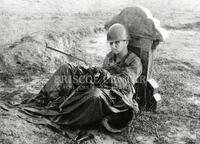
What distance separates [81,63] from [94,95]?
13.4 ft

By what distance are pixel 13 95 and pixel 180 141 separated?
3353 mm

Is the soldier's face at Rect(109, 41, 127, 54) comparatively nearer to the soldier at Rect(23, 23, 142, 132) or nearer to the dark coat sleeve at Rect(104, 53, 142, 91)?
the soldier at Rect(23, 23, 142, 132)

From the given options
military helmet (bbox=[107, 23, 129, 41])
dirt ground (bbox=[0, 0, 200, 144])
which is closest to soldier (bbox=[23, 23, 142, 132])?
military helmet (bbox=[107, 23, 129, 41])

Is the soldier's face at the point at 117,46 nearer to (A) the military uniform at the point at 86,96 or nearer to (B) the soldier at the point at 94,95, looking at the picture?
(B) the soldier at the point at 94,95

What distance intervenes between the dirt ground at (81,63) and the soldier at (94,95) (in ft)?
0.83

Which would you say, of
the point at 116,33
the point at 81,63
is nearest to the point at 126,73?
the point at 116,33

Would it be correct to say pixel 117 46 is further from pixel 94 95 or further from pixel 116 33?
pixel 94 95

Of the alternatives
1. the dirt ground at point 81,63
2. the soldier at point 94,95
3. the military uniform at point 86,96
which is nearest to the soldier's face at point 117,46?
the soldier at point 94,95

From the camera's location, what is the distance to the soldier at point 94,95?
4.35 metres

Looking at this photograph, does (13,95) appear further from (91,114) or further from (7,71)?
(91,114)

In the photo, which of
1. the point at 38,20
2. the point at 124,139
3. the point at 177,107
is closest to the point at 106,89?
the point at 124,139

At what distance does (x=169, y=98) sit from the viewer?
6094 mm

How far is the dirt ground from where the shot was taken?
453 centimetres

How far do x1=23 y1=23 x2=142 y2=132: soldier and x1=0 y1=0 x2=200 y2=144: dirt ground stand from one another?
0.25 metres
